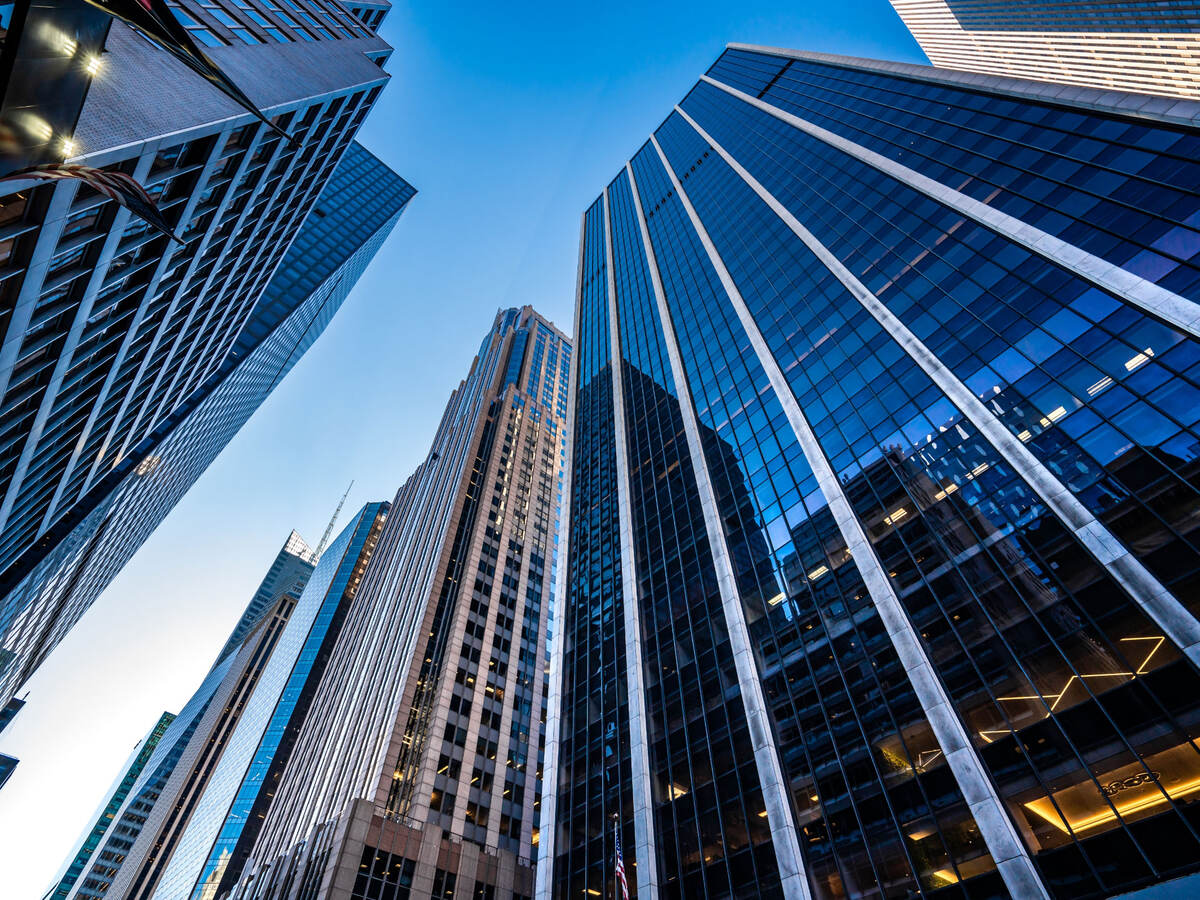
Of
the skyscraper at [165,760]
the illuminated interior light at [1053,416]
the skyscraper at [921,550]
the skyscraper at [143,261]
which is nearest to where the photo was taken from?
the skyscraper at [143,261]

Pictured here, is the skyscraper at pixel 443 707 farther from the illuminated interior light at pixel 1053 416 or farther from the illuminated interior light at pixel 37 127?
the illuminated interior light at pixel 1053 416

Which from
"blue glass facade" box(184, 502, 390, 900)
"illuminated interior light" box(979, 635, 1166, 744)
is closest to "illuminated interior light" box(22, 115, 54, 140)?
"illuminated interior light" box(979, 635, 1166, 744)

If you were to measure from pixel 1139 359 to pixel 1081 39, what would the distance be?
127m

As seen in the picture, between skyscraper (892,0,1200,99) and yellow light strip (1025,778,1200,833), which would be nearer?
yellow light strip (1025,778,1200,833)

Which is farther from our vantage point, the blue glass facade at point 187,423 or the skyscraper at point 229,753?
the skyscraper at point 229,753

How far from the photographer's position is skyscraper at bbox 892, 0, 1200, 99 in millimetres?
92625

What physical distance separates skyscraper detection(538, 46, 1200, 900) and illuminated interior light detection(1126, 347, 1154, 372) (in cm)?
11

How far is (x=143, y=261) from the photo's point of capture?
992 inches

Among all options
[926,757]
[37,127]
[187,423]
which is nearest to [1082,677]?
[926,757]

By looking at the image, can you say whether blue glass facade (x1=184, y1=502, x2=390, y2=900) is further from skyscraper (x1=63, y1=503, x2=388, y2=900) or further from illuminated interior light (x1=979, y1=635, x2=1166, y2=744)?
illuminated interior light (x1=979, y1=635, x2=1166, y2=744)

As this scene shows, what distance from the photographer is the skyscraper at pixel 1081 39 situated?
92625 millimetres

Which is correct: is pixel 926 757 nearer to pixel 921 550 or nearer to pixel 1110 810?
pixel 1110 810

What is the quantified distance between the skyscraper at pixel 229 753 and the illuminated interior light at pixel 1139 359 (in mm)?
116864

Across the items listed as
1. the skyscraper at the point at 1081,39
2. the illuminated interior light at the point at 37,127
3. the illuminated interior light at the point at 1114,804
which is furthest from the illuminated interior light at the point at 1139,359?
the skyscraper at the point at 1081,39
